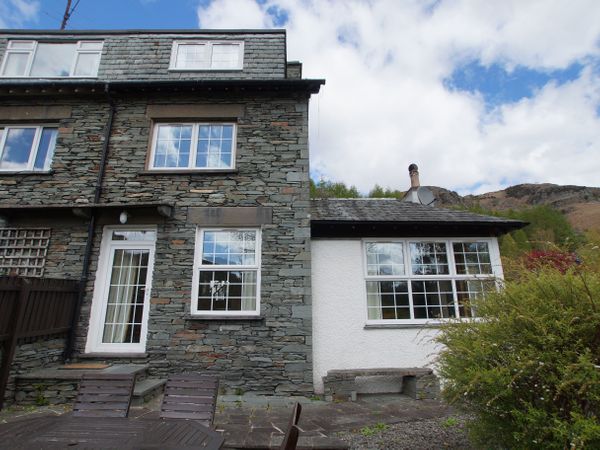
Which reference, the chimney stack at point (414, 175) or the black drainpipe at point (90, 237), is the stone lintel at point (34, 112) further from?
the chimney stack at point (414, 175)

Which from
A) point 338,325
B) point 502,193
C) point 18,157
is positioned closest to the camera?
point 338,325

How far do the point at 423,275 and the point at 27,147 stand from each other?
968cm

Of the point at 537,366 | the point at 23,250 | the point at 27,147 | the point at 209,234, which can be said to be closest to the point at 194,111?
the point at 209,234

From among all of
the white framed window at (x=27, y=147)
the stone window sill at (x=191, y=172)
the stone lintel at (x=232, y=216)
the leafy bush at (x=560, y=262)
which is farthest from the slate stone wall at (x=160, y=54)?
the leafy bush at (x=560, y=262)

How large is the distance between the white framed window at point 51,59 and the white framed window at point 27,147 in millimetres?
1762

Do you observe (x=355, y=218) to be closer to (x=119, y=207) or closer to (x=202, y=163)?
(x=202, y=163)

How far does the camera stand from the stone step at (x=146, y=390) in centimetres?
509

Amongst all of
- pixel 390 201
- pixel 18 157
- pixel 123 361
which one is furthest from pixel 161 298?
pixel 390 201

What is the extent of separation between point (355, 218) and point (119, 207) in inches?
193

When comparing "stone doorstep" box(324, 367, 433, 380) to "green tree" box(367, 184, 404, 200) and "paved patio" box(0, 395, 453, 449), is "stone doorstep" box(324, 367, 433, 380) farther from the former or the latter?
"green tree" box(367, 184, 404, 200)

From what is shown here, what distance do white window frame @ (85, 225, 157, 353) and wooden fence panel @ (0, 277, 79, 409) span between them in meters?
0.43

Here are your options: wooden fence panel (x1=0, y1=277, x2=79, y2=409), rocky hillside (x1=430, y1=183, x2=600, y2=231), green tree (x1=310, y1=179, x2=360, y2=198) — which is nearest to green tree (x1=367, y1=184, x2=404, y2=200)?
green tree (x1=310, y1=179, x2=360, y2=198)

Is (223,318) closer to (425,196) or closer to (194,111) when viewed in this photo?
(194,111)

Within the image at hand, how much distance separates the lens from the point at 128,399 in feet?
11.5
